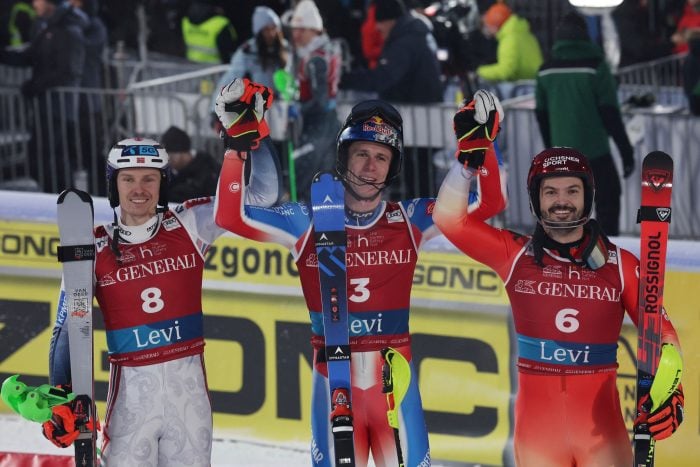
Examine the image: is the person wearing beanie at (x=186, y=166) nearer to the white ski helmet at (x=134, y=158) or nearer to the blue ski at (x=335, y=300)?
the white ski helmet at (x=134, y=158)

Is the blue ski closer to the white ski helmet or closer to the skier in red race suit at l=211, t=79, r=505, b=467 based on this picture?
the skier in red race suit at l=211, t=79, r=505, b=467

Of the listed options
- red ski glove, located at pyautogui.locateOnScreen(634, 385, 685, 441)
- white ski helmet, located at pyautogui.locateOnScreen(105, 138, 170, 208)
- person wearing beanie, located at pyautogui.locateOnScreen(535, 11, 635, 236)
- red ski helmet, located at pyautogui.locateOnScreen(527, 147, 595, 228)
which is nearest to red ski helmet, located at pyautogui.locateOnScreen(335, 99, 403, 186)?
red ski helmet, located at pyautogui.locateOnScreen(527, 147, 595, 228)

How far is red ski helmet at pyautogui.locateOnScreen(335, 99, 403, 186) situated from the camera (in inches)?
308

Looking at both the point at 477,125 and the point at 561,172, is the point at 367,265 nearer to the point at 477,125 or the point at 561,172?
the point at 477,125

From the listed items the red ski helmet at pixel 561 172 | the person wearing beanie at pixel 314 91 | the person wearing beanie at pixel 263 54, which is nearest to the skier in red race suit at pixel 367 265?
the red ski helmet at pixel 561 172

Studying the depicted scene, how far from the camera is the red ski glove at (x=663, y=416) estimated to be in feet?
23.7

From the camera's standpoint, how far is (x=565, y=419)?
7586mm

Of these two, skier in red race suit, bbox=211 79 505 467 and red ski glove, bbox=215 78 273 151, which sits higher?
red ski glove, bbox=215 78 273 151

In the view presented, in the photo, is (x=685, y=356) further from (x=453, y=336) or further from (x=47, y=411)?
(x=47, y=411)

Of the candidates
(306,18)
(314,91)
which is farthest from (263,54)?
(314,91)

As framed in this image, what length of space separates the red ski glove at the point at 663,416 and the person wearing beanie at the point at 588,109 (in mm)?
3988

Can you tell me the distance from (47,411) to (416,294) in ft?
9.27

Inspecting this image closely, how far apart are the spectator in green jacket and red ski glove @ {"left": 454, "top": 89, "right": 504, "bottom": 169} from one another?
268 inches

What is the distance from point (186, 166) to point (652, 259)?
494cm
